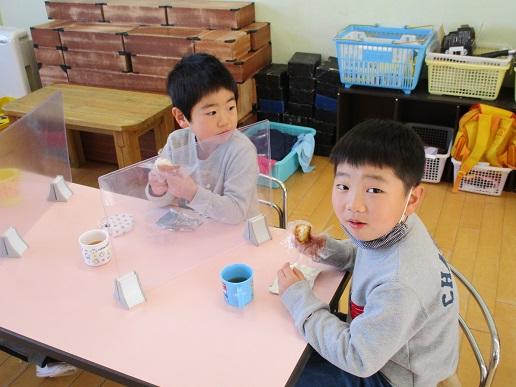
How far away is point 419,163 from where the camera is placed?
103 centimetres

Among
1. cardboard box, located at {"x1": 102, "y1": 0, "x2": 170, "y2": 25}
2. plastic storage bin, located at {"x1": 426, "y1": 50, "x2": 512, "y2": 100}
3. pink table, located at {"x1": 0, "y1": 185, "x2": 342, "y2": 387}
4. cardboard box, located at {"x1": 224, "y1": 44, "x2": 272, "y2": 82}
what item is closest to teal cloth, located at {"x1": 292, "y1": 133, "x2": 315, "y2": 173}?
cardboard box, located at {"x1": 224, "y1": 44, "x2": 272, "y2": 82}

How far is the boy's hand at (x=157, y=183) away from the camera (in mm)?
1336

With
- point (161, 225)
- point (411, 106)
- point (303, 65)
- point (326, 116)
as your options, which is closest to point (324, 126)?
point (326, 116)

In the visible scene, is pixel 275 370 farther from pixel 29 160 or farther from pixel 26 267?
A: pixel 29 160

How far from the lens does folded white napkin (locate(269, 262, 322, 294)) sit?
3.93 feet

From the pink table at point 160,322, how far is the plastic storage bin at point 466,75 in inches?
74.7

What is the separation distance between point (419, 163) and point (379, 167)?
10 centimetres

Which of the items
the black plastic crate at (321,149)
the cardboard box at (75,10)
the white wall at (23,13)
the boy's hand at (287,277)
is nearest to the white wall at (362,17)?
the black plastic crate at (321,149)

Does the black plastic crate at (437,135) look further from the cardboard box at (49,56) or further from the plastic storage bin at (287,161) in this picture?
the cardboard box at (49,56)

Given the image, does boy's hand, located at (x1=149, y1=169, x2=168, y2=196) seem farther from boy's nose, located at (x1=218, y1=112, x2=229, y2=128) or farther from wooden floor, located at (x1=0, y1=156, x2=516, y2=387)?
wooden floor, located at (x1=0, y1=156, x2=516, y2=387)

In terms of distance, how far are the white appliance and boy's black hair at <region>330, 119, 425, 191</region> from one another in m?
3.34

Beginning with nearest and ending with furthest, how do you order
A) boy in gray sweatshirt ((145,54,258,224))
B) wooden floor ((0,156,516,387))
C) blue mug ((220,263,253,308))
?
blue mug ((220,263,253,308)) → boy in gray sweatshirt ((145,54,258,224)) → wooden floor ((0,156,516,387))

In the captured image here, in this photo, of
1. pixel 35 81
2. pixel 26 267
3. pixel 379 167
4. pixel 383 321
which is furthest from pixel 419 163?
pixel 35 81

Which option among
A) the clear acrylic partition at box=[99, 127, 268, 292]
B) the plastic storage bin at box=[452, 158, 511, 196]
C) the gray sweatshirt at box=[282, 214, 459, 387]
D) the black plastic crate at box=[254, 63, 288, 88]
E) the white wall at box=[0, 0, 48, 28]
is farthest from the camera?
the white wall at box=[0, 0, 48, 28]
